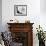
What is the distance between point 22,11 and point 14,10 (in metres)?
0.32

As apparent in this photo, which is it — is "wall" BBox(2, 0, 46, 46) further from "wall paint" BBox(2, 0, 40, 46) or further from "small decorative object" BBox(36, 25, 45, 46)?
"small decorative object" BBox(36, 25, 45, 46)

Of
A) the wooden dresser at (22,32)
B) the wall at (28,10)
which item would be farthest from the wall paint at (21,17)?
the wooden dresser at (22,32)

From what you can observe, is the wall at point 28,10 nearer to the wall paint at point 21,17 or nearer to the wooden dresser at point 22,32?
the wall paint at point 21,17

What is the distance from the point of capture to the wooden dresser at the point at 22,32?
536cm

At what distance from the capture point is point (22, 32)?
543 centimetres

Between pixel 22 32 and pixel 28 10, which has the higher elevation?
pixel 28 10

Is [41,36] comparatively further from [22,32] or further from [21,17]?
[21,17]

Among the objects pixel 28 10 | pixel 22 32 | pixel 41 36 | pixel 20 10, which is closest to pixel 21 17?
pixel 20 10

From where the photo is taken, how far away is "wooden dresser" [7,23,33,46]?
5359mm

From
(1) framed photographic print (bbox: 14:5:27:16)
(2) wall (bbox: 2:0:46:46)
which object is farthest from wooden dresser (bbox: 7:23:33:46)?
(1) framed photographic print (bbox: 14:5:27:16)

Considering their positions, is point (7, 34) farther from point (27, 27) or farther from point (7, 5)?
point (7, 5)

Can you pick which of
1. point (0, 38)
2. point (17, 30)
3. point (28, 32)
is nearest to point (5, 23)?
point (17, 30)

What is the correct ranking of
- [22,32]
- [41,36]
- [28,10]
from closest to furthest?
[41,36] → [22,32] → [28,10]

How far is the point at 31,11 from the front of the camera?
18.2 feet
